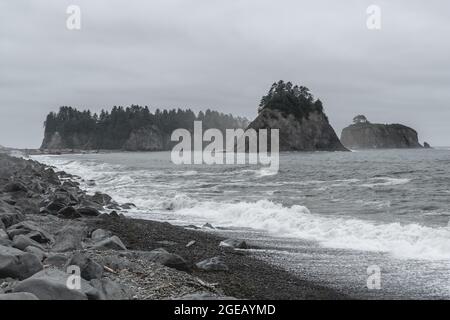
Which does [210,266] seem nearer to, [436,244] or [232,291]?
[232,291]

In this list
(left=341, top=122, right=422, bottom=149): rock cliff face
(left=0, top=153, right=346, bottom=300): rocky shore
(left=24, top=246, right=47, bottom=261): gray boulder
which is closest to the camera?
(left=0, top=153, right=346, bottom=300): rocky shore

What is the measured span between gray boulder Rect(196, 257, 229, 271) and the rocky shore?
16 mm

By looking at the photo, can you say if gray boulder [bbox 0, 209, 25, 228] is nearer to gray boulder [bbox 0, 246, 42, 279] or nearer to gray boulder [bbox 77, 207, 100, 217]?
gray boulder [bbox 77, 207, 100, 217]

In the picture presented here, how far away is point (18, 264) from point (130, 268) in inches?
66.5

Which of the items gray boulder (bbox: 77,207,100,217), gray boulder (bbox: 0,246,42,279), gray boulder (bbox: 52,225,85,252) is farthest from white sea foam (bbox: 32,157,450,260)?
gray boulder (bbox: 0,246,42,279)

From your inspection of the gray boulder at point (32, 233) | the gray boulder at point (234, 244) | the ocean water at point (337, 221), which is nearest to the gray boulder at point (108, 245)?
the gray boulder at point (32, 233)

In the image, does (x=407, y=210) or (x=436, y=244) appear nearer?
(x=436, y=244)

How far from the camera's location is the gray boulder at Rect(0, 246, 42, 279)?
657 centimetres

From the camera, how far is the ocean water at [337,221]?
947cm

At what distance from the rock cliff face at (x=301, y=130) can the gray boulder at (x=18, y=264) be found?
107 metres

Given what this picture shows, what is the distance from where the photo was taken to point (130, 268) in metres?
7.75

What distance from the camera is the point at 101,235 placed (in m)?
11.1

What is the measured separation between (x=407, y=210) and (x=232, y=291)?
12.6 metres
